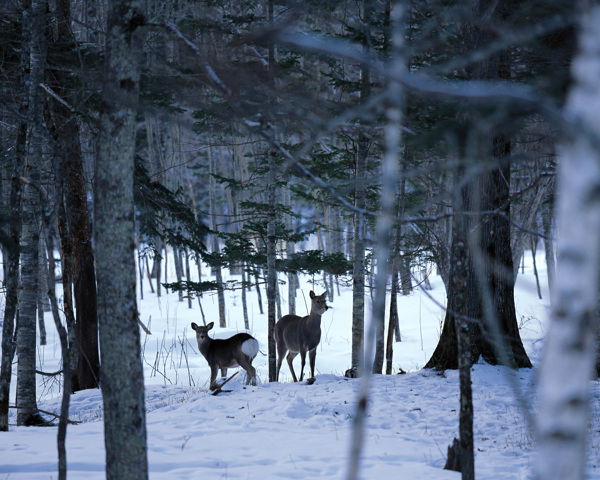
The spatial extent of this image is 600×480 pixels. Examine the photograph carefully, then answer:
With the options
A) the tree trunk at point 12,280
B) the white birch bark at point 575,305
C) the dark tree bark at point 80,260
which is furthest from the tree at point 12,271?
the white birch bark at point 575,305

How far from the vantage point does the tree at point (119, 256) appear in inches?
122

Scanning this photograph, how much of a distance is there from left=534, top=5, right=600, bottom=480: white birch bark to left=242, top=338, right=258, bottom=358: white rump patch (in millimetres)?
9474

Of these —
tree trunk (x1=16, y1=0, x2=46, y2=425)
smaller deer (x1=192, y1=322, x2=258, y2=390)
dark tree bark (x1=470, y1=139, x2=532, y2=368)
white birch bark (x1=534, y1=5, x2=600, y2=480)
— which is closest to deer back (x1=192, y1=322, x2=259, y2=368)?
smaller deer (x1=192, y1=322, x2=258, y2=390)

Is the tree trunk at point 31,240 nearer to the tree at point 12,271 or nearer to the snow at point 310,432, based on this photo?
the tree at point 12,271

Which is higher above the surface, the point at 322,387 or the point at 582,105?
the point at 582,105

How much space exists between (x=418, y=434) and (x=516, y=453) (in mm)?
1349

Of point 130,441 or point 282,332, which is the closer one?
point 130,441

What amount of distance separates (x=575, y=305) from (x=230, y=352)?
10.1 metres

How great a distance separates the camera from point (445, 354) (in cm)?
966

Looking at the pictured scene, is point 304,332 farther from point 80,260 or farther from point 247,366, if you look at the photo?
point 80,260

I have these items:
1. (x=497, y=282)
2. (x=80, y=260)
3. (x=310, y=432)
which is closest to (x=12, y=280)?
(x=310, y=432)

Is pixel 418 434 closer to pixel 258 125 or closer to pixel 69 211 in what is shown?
pixel 258 125

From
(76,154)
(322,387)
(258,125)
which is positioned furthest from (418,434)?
(76,154)

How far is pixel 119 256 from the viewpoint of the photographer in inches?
123
